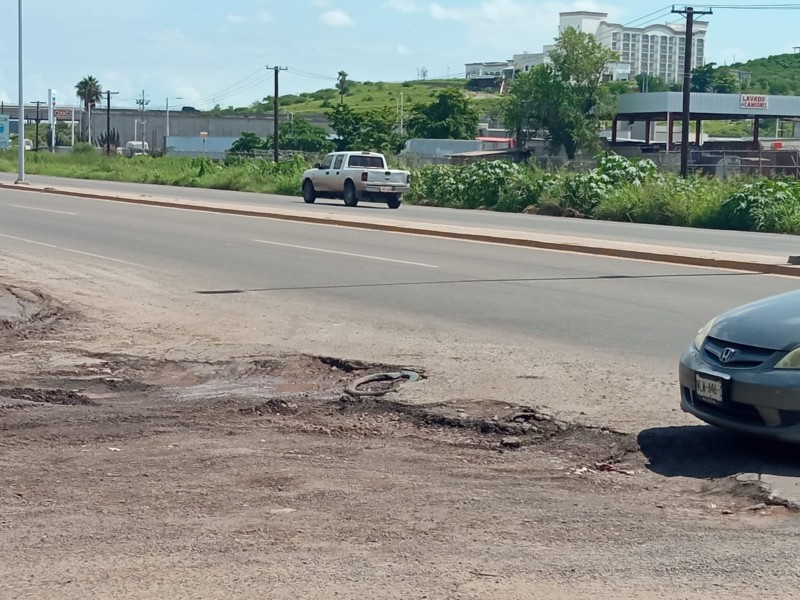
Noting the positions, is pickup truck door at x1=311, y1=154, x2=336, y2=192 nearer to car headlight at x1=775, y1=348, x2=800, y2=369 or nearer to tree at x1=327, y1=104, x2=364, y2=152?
car headlight at x1=775, y1=348, x2=800, y2=369

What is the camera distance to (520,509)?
5.80 metres

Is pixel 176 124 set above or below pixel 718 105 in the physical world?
above

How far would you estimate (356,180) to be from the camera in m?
38.8

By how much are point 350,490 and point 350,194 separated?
110ft

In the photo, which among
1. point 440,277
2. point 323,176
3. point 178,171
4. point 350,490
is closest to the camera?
point 350,490

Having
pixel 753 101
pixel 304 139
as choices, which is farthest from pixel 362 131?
pixel 753 101

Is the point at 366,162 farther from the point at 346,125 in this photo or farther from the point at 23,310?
the point at 346,125

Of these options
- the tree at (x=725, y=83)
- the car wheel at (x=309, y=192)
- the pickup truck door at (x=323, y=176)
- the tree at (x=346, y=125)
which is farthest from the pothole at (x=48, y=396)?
the tree at (x=725, y=83)

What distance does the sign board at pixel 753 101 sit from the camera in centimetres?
7806

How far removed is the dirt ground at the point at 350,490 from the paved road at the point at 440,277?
102 inches

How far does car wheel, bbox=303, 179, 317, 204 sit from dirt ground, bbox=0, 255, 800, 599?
31201 mm

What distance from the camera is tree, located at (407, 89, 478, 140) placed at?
116m

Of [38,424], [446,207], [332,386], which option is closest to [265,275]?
[332,386]

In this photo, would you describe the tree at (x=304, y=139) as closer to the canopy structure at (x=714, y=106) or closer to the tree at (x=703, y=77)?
the canopy structure at (x=714, y=106)
